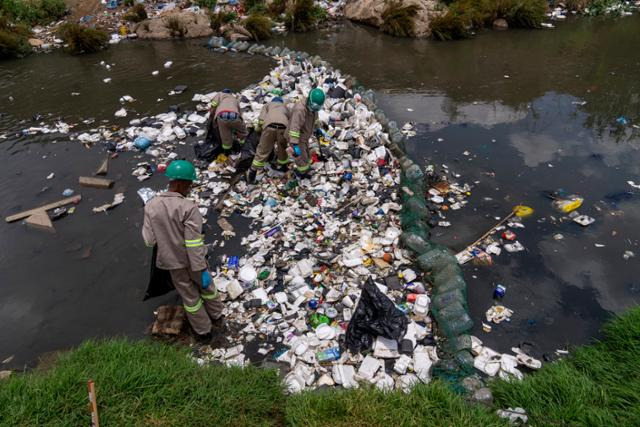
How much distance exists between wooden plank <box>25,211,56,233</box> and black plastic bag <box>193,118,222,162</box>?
2255mm

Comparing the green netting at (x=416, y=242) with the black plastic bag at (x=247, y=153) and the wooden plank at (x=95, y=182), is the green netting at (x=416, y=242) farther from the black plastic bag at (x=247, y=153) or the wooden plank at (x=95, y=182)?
the wooden plank at (x=95, y=182)

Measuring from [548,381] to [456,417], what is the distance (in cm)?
94

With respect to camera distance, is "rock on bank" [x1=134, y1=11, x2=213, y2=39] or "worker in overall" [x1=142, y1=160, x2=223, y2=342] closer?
"worker in overall" [x1=142, y1=160, x2=223, y2=342]

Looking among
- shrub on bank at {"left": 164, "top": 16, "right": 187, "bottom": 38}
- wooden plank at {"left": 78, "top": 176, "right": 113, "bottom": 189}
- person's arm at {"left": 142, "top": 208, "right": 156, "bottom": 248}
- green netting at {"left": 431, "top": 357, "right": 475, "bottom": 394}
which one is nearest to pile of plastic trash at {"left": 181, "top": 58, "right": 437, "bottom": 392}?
green netting at {"left": 431, "top": 357, "right": 475, "bottom": 394}

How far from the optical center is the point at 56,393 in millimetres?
2955

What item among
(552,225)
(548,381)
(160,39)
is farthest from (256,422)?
(160,39)

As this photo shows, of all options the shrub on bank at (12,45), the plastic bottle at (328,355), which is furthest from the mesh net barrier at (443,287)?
the shrub on bank at (12,45)

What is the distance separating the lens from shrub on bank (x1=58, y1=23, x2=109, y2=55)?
1120 cm

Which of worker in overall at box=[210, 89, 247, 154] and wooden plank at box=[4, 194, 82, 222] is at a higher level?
worker in overall at box=[210, 89, 247, 154]

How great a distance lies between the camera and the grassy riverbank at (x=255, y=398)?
2881mm

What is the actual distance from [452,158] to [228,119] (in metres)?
3.65

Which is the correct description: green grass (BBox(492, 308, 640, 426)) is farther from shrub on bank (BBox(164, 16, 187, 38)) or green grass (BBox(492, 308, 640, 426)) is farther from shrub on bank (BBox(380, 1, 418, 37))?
shrub on bank (BBox(164, 16, 187, 38))

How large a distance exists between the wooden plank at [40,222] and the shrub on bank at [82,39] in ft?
26.3

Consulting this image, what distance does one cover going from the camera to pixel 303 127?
559 centimetres
